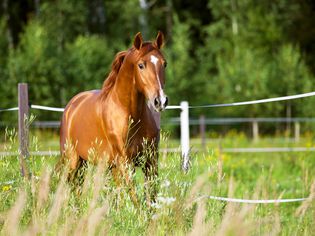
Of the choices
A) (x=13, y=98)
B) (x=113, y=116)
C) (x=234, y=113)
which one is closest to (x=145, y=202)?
(x=113, y=116)

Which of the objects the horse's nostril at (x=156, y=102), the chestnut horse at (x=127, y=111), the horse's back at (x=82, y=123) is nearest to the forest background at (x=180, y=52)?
the horse's back at (x=82, y=123)

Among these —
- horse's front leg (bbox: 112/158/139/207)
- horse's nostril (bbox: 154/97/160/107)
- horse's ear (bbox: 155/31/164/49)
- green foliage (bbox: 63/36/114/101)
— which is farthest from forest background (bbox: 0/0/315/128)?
horse's nostril (bbox: 154/97/160/107)

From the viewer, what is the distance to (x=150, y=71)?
654cm

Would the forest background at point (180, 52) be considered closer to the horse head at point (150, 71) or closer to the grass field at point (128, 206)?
the horse head at point (150, 71)

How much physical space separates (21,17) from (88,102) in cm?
3138

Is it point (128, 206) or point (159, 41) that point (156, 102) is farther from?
point (128, 206)

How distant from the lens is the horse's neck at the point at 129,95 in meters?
6.88

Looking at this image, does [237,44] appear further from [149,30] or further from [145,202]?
[145,202]

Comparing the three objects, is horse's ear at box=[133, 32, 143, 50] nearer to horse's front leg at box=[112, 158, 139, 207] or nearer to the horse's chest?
the horse's chest

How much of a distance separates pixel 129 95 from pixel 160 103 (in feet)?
2.39

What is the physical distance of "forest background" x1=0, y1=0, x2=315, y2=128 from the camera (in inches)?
1020

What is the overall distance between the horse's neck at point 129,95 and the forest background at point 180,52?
17.7 m

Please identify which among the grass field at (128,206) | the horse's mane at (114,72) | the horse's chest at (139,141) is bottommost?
the grass field at (128,206)

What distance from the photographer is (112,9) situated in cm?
3688
